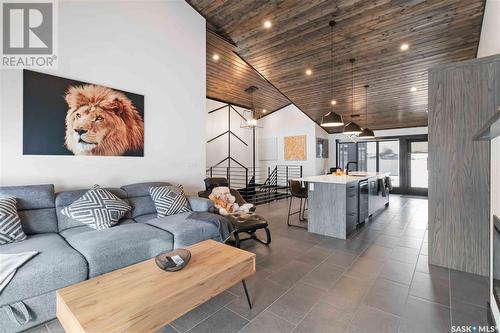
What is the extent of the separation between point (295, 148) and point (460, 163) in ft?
21.9

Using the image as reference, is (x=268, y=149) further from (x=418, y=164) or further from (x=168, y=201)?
(x=168, y=201)

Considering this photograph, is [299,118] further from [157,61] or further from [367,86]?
[157,61]

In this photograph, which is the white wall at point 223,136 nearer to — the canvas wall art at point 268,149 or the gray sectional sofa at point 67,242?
the canvas wall art at point 268,149

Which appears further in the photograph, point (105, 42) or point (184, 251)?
point (105, 42)

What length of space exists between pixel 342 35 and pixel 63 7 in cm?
418

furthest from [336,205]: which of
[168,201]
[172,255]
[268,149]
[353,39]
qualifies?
[268,149]

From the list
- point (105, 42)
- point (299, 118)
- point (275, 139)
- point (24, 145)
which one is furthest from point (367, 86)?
point (24, 145)

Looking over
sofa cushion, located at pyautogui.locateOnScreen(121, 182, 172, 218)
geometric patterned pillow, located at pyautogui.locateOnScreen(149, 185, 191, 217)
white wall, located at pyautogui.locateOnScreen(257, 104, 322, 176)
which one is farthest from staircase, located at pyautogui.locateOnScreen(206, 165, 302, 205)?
sofa cushion, located at pyautogui.locateOnScreen(121, 182, 172, 218)

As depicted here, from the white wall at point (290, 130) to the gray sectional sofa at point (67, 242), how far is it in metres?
6.53

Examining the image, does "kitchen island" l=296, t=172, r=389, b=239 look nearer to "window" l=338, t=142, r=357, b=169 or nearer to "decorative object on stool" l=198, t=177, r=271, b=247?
"decorative object on stool" l=198, t=177, r=271, b=247

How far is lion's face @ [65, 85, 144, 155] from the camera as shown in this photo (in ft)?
9.45

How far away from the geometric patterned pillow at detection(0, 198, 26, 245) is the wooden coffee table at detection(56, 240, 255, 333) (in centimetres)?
113

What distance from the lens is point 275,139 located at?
32.0ft

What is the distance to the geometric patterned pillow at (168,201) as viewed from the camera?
307 cm
